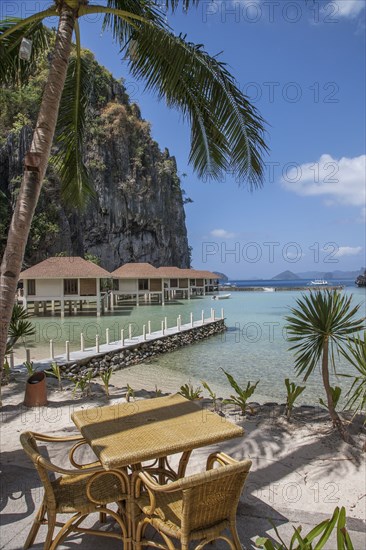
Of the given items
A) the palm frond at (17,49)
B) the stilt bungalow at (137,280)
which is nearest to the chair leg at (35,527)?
the palm frond at (17,49)

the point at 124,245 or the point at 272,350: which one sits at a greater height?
the point at 124,245

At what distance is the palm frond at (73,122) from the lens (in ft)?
21.0

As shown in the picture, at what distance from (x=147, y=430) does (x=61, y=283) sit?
2953cm

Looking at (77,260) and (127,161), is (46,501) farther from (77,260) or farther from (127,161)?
(127,161)

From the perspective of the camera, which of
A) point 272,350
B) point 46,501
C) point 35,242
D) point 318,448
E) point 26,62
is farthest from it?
point 35,242

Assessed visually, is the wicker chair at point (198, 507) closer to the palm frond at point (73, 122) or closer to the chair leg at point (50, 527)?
the chair leg at point (50, 527)

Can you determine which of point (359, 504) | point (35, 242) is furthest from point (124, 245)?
point (359, 504)

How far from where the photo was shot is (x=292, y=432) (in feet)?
16.9

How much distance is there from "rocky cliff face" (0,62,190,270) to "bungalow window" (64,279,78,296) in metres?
12.0

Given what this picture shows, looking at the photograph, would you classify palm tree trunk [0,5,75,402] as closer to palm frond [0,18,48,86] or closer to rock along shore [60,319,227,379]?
palm frond [0,18,48,86]

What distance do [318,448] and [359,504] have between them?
43.2 inches

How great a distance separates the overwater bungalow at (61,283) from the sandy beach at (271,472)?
24.5 m

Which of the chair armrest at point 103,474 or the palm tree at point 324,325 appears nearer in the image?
the chair armrest at point 103,474

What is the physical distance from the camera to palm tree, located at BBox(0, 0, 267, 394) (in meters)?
4.26
